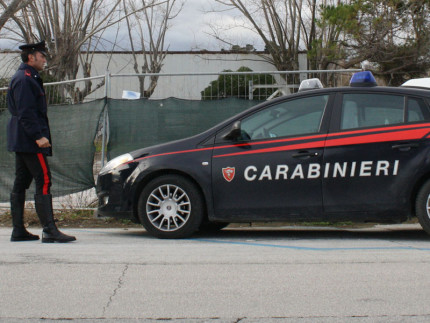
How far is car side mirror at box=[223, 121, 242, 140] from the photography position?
23.4 feet

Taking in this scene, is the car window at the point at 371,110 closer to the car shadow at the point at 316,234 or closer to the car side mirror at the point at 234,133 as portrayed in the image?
the car side mirror at the point at 234,133

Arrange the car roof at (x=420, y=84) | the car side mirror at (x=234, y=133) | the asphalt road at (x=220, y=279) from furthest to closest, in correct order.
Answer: the car roof at (x=420, y=84) < the car side mirror at (x=234, y=133) < the asphalt road at (x=220, y=279)

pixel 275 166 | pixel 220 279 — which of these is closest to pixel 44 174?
pixel 275 166

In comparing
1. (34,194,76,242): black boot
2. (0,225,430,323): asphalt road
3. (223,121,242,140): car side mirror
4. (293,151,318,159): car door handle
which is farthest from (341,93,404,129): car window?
(34,194,76,242): black boot

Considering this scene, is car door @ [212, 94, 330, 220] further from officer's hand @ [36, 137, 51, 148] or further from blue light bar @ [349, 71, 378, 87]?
officer's hand @ [36, 137, 51, 148]

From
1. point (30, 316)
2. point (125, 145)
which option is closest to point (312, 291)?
point (30, 316)

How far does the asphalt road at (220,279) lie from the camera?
13.7ft

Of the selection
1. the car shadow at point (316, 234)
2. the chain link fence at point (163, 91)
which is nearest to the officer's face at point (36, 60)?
the car shadow at point (316, 234)

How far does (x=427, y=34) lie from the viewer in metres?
23.1

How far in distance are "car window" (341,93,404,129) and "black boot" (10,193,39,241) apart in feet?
11.0

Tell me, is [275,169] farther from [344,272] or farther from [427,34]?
[427,34]

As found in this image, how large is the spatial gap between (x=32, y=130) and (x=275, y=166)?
239 cm

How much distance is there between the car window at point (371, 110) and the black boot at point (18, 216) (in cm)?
336

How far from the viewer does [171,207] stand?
724cm
